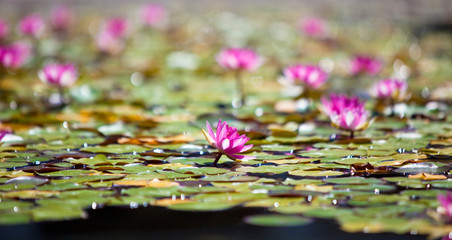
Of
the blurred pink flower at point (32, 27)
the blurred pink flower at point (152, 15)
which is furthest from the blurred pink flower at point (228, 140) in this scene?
the blurred pink flower at point (152, 15)

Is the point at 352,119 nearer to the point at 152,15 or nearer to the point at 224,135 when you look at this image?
the point at 224,135

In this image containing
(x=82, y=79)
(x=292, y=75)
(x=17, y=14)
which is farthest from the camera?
(x=17, y=14)

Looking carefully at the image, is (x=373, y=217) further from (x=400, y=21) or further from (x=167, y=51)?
(x=400, y=21)

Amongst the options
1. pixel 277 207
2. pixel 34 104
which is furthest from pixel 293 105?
pixel 277 207

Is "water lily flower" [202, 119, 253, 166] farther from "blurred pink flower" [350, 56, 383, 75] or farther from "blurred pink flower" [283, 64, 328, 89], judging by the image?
"blurred pink flower" [350, 56, 383, 75]

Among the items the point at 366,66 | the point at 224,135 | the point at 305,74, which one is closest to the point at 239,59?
the point at 305,74

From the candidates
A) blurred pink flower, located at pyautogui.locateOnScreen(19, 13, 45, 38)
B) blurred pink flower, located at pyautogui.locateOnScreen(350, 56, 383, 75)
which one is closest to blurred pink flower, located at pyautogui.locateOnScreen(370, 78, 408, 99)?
blurred pink flower, located at pyautogui.locateOnScreen(350, 56, 383, 75)
